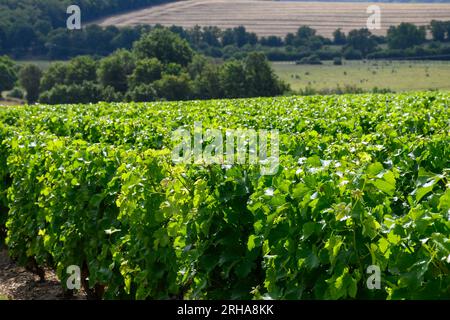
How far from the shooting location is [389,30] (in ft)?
341

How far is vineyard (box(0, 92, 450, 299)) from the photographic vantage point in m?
3.96

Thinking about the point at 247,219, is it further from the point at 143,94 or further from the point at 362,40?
the point at 362,40

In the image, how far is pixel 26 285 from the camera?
32.2 feet

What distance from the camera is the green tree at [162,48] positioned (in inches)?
3536

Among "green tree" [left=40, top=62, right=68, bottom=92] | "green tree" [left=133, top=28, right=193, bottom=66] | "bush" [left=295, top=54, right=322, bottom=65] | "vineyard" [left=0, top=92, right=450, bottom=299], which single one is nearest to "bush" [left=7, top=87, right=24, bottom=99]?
"green tree" [left=40, top=62, right=68, bottom=92]

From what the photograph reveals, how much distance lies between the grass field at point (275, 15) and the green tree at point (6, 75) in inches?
1168

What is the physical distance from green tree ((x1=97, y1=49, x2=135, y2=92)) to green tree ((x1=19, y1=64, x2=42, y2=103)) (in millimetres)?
8600

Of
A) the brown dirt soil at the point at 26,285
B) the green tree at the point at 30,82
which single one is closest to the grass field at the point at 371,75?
the green tree at the point at 30,82

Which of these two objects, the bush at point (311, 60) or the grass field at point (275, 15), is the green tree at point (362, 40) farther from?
the bush at point (311, 60)

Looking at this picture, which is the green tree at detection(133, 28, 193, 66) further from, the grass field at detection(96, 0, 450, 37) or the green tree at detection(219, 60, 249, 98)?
the grass field at detection(96, 0, 450, 37)

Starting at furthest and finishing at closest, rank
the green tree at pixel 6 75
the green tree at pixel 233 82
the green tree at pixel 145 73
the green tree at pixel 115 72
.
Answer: the green tree at pixel 6 75 → the green tree at pixel 115 72 → the green tree at pixel 145 73 → the green tree at pixel 233 82

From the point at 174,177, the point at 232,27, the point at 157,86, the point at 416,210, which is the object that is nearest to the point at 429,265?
the point at 416,210
